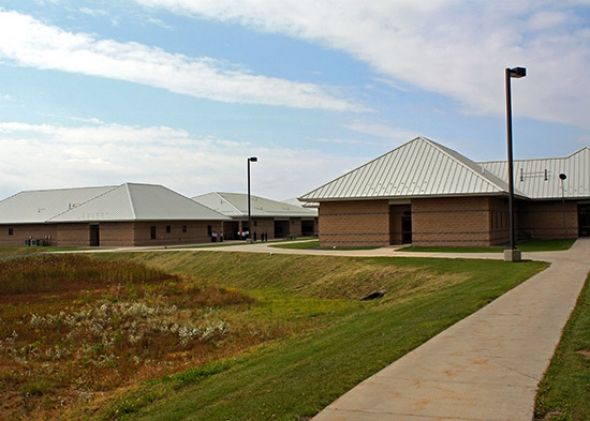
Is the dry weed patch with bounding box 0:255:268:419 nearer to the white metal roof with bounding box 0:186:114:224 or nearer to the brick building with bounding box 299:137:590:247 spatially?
the brick building with bounding box 299:137:590:247

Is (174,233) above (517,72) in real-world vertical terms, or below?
below

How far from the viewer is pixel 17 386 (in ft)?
35.3

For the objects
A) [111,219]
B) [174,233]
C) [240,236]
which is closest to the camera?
[111,219]

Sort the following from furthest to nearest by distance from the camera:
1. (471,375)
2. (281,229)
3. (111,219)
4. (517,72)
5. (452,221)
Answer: (281,229), (111,219), (452,221), (517,72), (471,375)

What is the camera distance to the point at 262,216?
6200 centimetres

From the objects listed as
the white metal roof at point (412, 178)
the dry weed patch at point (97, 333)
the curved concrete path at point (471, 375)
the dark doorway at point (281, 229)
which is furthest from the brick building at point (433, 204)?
the dark doorway at point (281, 229)

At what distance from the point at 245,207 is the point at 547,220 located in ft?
102

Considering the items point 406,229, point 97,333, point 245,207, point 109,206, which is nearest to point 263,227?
point 245,207

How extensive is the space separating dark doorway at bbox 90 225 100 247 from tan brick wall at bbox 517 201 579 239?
36158mm

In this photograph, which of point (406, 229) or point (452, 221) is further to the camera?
point (406, 229)

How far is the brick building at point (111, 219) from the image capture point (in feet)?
165

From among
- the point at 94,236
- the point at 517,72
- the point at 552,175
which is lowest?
the point at 94,236

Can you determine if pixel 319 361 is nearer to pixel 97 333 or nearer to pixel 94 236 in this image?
pixel 97 333

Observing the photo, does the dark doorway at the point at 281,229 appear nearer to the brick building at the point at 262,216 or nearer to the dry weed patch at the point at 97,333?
the brick building at the point at 262,216
